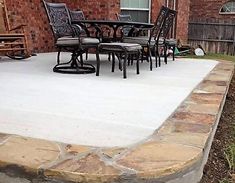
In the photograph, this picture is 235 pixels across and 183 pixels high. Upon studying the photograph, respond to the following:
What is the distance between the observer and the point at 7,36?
555cm

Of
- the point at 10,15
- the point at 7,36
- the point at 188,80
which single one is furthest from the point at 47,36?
the point at 188,80

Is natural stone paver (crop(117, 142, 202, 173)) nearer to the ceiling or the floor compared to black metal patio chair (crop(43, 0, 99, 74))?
nearer to the floor

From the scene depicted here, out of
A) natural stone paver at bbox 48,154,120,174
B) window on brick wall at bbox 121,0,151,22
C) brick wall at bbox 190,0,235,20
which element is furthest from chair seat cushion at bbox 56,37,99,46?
brick wall at bbox 190,0,235,20

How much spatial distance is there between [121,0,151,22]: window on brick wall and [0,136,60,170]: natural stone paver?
657 centimetres

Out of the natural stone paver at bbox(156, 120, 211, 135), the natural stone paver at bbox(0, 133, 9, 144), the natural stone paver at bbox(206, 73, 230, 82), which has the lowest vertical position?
the natural stone paver at bbox(206, 73, 230, 82)

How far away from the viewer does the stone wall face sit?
669 centimetres

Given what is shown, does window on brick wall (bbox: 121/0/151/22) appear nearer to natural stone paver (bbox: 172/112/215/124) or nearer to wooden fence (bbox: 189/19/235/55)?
wooden fence (bbox: 189/19/235/55)

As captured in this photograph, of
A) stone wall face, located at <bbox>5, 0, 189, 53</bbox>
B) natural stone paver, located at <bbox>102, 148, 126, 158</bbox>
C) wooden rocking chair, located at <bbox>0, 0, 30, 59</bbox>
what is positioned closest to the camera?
natural stone paver, located at <bbox>102, 148, 126, 158</bbox>

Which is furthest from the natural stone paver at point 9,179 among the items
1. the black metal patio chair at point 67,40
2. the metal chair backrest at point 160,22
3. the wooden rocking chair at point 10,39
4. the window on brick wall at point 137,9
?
the window on brick wall at point 137,9

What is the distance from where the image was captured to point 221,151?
246 cm

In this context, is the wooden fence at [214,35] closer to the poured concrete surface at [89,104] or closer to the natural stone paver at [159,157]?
the poured concrete surface at [89,104]

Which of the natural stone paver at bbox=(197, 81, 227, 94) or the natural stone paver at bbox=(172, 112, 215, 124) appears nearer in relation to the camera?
the natural stone paver at bbox=(172, 112, 215, 124)

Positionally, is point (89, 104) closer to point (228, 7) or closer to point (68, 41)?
point (68, 41)

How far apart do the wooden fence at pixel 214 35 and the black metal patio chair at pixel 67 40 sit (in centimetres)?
749
